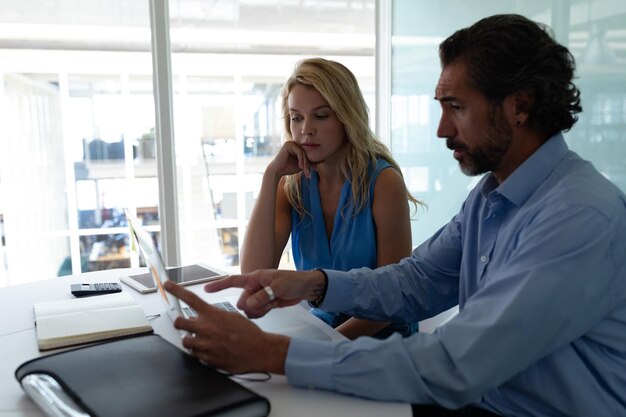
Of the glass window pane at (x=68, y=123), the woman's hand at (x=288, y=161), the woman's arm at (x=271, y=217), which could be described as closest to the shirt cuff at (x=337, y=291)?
the woman's arm at (x=271, y=217)

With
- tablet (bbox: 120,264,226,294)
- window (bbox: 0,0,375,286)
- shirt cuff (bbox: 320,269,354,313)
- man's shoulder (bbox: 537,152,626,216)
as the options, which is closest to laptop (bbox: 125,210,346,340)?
shirt cuff (bbox: 320,269,354,313)

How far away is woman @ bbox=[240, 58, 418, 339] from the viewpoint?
1.77 m

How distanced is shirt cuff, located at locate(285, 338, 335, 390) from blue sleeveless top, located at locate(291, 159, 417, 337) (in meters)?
0.80

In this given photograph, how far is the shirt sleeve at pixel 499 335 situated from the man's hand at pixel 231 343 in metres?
0.03

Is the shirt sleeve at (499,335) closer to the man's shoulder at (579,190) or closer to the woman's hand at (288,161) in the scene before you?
the man's shoulder at (579,190)

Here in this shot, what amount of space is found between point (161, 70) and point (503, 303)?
250 centimetres

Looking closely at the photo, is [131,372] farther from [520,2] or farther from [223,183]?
[223,183]

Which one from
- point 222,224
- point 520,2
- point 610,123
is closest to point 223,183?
point 222,224

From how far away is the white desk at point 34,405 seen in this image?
85 centimetres

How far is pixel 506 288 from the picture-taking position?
2.95 feet

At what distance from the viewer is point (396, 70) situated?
328 cm

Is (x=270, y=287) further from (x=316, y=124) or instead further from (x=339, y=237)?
(x=316, y=124)

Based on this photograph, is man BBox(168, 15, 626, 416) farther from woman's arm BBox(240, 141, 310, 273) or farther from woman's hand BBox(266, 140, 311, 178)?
woman's hand BBox(266, 140, 311, 178)

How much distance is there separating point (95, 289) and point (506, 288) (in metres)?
1.13
